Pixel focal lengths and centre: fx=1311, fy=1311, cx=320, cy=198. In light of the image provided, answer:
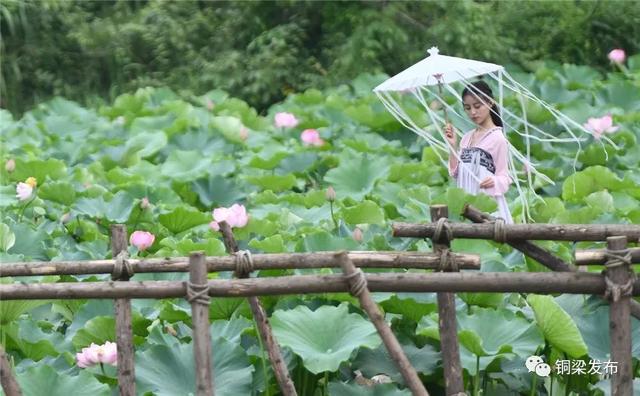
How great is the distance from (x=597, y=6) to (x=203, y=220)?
435 cm

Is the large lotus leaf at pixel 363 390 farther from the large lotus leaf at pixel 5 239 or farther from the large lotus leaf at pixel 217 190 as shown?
the large lotus leaf at pixel 217 190

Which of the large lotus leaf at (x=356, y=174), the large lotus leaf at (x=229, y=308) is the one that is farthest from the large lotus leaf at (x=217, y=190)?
the large lotus leaf at (x=229, y=308)

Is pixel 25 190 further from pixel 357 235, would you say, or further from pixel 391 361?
pixel 391 361

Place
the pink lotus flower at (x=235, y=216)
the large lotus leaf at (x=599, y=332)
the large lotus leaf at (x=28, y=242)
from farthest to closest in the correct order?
1. the large lotus leaf at (x=28, y=242)
2. the pink lotus flower at (x=235, y=216)
3. the large lotus leaf at (x=599, y=332)

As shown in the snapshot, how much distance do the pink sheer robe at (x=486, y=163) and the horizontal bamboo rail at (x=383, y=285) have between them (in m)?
0.80

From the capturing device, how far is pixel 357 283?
2.41m

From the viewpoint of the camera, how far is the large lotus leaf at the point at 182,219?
395 centimetres

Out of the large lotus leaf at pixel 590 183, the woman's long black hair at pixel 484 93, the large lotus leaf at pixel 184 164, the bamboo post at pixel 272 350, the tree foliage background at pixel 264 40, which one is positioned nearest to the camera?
the bamboo post at pixel 272 350

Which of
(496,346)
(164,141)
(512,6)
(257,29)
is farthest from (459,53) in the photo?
(496,346)

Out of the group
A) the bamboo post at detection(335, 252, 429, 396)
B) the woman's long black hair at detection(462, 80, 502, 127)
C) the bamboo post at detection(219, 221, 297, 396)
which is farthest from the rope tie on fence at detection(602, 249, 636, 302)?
the woman's long black hair at detection(462, 80, 502, 127)

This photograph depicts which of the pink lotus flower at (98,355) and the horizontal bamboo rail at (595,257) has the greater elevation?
the horizontal bamboo rail at (595,257)

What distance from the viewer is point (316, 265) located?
248 cm

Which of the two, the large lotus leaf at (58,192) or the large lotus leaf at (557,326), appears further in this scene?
the large lotus leaf at (58,192)

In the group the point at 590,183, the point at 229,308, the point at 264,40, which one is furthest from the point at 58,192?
the point at 264,40
